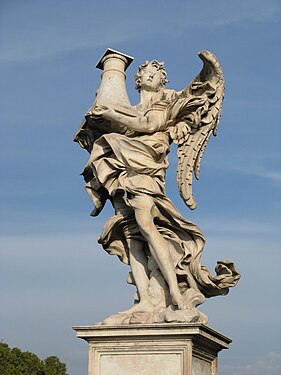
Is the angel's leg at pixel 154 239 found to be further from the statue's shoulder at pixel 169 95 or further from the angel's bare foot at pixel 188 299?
the statue's shoulder at pixel 169 95

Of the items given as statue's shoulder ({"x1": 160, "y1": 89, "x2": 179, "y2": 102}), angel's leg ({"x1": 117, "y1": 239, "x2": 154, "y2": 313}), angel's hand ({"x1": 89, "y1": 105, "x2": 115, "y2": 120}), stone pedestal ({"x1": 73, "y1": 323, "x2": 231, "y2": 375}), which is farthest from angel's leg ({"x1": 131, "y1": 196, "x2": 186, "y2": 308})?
statue's shoulder ({"x1": 160, "y1": 89, "x2": 179, "y2": 102})

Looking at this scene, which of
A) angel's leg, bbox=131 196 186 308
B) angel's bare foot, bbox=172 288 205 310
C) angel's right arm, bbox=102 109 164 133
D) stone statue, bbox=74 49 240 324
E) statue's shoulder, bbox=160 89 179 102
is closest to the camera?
angel's bare foot, bbox=172 288 205 310

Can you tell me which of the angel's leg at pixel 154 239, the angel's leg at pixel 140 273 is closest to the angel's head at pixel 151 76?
A: the angel's leg at pixel 154 239

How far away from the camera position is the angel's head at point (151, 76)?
31.7ft

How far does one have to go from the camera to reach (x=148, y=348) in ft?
27.2

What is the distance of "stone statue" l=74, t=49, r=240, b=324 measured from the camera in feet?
29.0

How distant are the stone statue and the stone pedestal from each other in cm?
23

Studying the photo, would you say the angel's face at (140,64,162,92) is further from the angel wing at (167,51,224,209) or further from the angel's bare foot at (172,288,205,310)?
the angel's bare foot at (172,288,205,310)

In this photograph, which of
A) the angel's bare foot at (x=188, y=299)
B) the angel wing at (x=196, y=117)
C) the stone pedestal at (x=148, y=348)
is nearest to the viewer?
the stone pedestal at (x=148, y=348)

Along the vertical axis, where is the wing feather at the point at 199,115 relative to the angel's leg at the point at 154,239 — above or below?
above

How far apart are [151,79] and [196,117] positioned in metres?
0.80

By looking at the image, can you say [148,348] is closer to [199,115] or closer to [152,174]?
[152,174]

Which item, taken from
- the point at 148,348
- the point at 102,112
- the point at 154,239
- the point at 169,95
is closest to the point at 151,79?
the point at 169,95

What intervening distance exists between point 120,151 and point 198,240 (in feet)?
4.76
